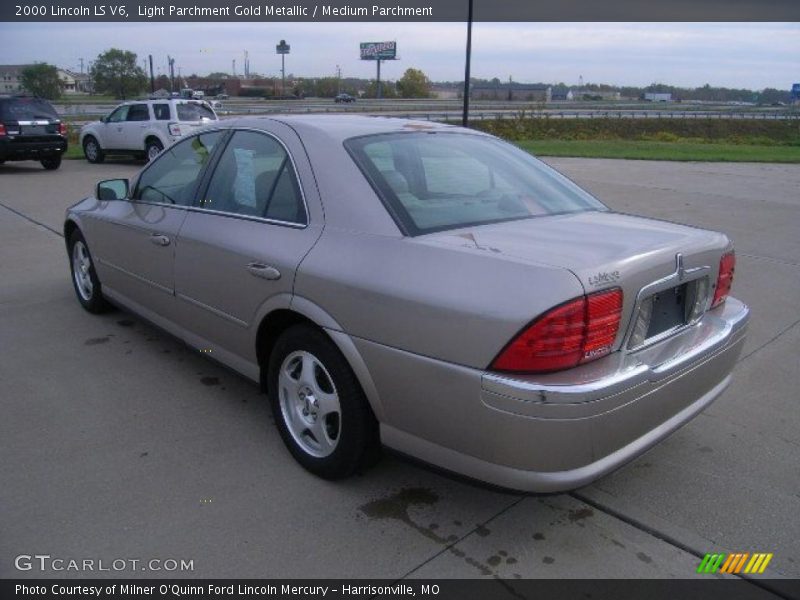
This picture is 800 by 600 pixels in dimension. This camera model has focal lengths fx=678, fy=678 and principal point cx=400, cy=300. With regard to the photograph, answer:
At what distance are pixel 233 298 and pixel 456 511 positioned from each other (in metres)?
1.48

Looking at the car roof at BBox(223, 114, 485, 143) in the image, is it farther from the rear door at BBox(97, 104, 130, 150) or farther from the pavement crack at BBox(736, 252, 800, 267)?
the rear door at BBox(97, 104, 130, 150)

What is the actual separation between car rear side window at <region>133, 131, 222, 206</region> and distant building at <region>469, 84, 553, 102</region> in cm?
9816

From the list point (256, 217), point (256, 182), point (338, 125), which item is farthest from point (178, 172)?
point (338, 125)

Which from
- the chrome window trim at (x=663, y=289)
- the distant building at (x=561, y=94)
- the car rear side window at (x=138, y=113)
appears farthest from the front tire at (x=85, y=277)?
the distant building at (x=561, y=94)

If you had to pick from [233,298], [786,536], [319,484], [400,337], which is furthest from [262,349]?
[786,536]

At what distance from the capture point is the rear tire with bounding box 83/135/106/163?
18.1 m

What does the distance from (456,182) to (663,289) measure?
1174mm

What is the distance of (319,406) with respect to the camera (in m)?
2.99

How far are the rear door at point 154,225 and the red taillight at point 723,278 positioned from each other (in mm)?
2683

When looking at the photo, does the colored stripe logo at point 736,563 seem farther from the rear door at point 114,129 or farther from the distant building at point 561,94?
the distant building at point 561,94

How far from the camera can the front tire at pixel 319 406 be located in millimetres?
2795

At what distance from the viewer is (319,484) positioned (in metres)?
3.01
